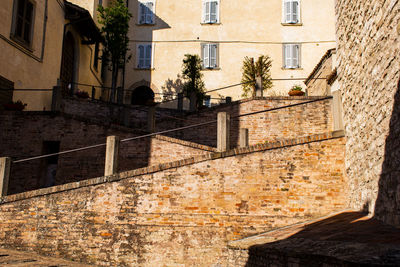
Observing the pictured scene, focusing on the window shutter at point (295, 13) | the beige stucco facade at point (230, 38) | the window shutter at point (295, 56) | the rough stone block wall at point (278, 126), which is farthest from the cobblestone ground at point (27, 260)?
the window shutter at point (295, 13)

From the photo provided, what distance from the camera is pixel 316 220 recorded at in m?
7.87

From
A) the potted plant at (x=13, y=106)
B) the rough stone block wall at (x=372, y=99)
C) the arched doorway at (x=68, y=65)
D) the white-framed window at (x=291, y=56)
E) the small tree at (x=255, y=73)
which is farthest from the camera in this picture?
the white-framed window at (x=291, y=56)

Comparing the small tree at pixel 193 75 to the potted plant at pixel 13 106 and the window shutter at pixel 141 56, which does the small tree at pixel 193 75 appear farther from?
the potted plant at pixel 13 106

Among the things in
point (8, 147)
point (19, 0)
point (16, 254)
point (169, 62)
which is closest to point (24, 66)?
point (19, 0)

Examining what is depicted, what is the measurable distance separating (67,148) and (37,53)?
546 cm

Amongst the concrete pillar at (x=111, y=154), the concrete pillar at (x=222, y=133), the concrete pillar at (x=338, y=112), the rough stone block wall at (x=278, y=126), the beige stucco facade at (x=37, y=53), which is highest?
the beige stucco facade at (x=37, y=53)

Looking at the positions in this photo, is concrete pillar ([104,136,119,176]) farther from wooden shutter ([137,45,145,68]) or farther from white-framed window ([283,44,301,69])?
white-framed window ([283,44,301,69])

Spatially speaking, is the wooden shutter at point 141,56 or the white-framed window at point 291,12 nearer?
the white-framed window at point 291,12

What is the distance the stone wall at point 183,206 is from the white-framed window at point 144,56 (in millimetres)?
15589

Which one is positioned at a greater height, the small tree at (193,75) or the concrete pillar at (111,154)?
the small tree at (193,75)

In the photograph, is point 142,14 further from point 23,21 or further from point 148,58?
point 23,21

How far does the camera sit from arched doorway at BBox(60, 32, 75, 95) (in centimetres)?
1811

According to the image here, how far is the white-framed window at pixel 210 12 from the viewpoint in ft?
77.5

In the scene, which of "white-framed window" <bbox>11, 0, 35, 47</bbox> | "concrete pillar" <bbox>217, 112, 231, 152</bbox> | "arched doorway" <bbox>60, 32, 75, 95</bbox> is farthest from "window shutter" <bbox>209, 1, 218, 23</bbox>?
"concrete pillar" <bbox>217, 112, 231, 152</bbox>
